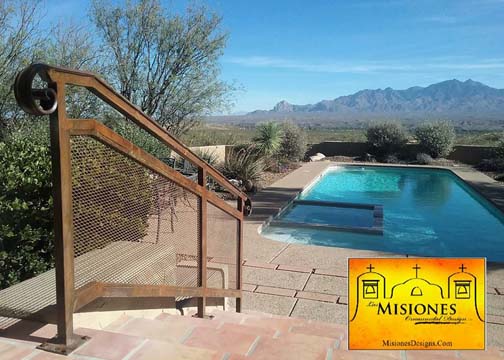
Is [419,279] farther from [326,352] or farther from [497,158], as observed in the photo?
[497,158]

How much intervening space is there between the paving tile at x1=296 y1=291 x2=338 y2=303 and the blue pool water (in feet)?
10.1

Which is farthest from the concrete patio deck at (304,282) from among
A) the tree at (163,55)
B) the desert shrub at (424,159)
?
the desert shrub at (424,159)

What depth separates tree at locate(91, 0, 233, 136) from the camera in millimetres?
12031

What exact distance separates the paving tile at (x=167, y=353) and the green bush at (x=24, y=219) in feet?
5.15

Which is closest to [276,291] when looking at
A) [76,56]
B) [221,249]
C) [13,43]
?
[221,249]

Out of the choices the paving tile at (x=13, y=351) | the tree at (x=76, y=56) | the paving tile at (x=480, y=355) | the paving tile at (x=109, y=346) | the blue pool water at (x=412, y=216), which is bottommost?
the blue pool water at (x=412, y=216)

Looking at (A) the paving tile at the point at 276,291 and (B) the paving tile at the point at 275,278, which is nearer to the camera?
(A) the paving tile at the point at 276,291

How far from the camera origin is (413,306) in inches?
104

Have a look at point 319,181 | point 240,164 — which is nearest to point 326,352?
point 240,164

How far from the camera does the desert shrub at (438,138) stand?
19484 millimetres

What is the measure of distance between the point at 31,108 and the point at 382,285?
2.18 metres

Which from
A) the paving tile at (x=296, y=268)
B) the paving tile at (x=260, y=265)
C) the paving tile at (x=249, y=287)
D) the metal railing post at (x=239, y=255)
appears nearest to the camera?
the metal railing post at (x=239, y=255)

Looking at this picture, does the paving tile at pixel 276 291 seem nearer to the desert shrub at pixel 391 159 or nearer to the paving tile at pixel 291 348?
the paving tile at pixel 291 348

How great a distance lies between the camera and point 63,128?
170cm
